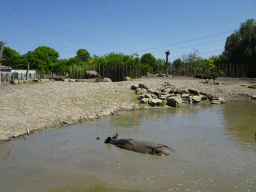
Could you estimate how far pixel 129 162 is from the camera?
16.3 feet

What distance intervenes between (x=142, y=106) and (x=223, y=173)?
8.83m

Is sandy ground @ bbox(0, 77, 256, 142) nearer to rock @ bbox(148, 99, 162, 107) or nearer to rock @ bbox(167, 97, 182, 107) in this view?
rock @ bbox(148, 99, 162, 107)

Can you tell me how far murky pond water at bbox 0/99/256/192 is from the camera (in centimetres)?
396

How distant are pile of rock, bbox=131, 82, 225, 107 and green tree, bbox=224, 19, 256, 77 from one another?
56.0 feet

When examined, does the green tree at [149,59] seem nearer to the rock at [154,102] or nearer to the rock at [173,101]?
the rock at [173,101]

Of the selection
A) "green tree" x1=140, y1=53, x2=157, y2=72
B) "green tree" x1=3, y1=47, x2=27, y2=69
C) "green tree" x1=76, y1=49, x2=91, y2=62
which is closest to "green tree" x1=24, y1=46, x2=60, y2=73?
"green tree" x1=3, y1=47, x2=27, y2=69

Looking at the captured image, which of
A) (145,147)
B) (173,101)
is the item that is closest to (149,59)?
(173,101)

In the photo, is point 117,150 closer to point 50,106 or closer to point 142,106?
point 50,106

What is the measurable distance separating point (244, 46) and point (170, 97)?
24541mm

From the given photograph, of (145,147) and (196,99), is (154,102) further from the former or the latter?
(145,147)

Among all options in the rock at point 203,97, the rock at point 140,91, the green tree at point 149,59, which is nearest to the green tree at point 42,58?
the green tree at point 149,59

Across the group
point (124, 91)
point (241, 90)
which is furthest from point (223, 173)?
point (241, 90)

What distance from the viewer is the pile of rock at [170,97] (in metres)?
13.8

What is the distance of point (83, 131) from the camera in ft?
25.4
